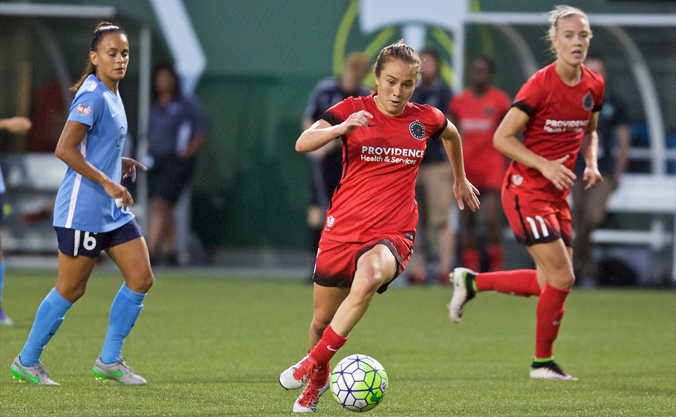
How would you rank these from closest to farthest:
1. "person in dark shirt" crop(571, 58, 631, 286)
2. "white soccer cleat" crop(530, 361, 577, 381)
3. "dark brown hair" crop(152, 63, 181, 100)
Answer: "white soccer cleat" crop(530, 361, 577, 381)
"person in dark shirt" crop(571, 58, 631, 286)
"dark brown hair" crop(152, 63, 181, 100)

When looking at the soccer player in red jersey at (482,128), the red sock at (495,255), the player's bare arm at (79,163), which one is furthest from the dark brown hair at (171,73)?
the player's bare arm at (79,163)

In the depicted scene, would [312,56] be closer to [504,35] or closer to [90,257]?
[504,35]

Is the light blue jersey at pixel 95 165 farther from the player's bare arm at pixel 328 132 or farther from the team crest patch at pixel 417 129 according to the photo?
the team crest patch at pixel 417 129

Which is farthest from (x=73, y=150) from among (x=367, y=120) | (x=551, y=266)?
(x=551, y=266)

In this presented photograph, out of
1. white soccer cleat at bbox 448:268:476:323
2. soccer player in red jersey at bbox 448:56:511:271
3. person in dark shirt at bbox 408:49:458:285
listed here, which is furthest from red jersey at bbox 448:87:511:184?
white soccer cleat at bbox 448:268:476:323

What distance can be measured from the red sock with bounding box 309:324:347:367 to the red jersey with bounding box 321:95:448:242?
0.51m

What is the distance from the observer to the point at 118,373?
5.29 metres

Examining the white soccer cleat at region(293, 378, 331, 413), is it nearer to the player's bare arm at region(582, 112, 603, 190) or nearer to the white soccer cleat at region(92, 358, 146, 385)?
the white soccer cleat at region(92, 358, 146, 385)

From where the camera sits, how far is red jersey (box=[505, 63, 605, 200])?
591cm

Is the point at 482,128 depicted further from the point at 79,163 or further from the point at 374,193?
the point at 79,163

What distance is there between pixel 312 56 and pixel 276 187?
74.1 inches

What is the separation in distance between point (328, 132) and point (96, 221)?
1.43 m

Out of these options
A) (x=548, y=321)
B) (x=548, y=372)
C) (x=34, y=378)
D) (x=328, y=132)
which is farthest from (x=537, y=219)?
(x=34, y=378)

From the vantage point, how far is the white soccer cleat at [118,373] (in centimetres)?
530
